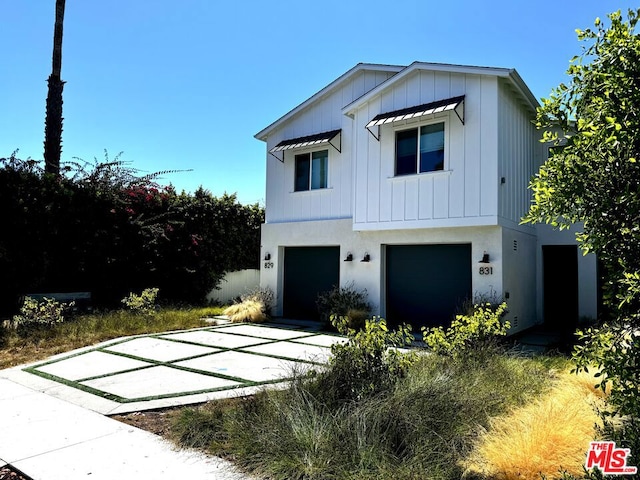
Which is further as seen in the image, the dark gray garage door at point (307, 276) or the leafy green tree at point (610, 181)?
the dark gray garage door at point (307, 276)

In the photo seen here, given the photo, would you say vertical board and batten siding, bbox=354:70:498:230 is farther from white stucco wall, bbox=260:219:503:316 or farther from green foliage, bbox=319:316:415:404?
green foliage, bbox=319:316:415:404

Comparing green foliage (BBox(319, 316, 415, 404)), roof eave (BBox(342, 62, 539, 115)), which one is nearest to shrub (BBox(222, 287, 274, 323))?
roof eave (BBox(342, 62, 539, 115))

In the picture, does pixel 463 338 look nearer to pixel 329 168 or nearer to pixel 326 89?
pixel 329 168

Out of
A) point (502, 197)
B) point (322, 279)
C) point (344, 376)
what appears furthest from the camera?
point (322, 279)

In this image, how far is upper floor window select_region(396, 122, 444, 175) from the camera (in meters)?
10.5

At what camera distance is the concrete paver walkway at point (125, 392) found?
3617 mm

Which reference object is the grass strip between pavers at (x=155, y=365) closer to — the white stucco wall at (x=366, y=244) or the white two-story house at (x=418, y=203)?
the white stucco wall at (x=366, y=244)

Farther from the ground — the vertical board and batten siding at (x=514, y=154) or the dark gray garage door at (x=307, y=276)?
the vertical board and batten siding at (x=514, y=154)

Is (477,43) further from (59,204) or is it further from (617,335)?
(59,204)

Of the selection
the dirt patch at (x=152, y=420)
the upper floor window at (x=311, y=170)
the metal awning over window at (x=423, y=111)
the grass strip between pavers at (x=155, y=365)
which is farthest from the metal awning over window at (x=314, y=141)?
the dirt patch at (x=152, y=420)

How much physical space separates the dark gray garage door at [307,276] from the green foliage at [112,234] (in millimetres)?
3646

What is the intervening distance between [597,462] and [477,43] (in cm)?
1001

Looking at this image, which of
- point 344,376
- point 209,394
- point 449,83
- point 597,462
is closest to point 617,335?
point 597,462

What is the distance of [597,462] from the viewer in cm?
277
